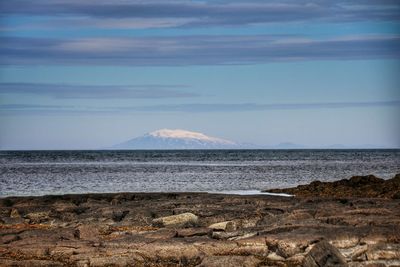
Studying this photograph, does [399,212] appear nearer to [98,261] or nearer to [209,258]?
[209,258]

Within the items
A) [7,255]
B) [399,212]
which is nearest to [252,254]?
[7,255]

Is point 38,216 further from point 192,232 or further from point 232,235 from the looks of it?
point 232,235

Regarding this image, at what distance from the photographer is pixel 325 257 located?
789 inches

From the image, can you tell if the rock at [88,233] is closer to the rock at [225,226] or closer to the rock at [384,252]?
the rock at [225,226]

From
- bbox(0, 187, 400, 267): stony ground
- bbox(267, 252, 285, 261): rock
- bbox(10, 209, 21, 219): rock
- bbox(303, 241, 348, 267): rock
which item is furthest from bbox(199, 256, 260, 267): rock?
bbox(10, 209, 21, 219): rock

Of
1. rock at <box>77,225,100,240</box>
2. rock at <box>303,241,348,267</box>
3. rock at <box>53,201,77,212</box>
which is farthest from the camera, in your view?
rock at <box>53,201,77,212</box>

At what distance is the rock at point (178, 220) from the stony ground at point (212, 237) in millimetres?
38

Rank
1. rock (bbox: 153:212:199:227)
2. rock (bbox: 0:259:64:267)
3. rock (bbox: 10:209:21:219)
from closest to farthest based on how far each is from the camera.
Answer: rock (bbox: 0:259:64:267) < rock (bbox: 153:212:199:227) < rock (bbox: 10:209:21:219)

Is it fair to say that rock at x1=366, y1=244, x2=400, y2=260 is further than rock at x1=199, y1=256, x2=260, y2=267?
Yes

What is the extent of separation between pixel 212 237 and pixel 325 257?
564cm

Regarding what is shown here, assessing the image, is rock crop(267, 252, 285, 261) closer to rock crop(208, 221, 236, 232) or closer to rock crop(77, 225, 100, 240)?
rock crop(208, 221, 236, 232)

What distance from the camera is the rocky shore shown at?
22.1m

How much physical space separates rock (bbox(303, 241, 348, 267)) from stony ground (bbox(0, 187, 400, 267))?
0.08 feet

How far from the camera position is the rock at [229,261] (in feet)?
69.5
